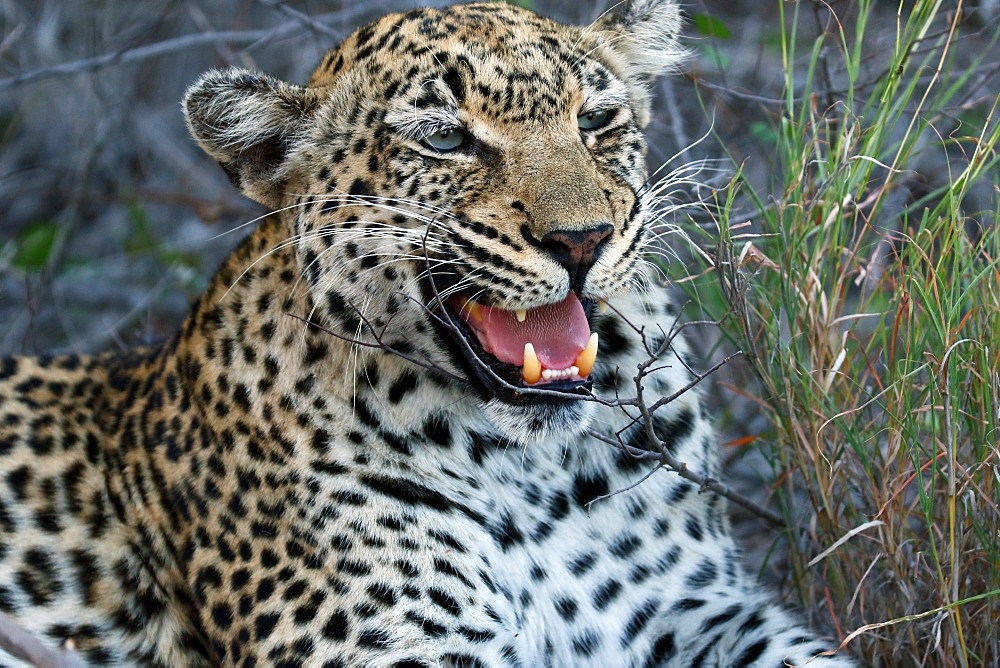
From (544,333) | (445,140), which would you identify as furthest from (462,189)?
(544,333)

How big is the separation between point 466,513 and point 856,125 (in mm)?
1622

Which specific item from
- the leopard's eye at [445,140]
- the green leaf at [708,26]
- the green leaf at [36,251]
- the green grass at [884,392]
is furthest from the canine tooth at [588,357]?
the green leaf at [36,251]

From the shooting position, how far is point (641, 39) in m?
4.07

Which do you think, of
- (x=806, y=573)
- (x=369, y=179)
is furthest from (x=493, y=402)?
(x=806, y=573)

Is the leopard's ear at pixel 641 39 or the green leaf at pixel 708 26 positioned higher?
the leopard's ear at pixel 641 39

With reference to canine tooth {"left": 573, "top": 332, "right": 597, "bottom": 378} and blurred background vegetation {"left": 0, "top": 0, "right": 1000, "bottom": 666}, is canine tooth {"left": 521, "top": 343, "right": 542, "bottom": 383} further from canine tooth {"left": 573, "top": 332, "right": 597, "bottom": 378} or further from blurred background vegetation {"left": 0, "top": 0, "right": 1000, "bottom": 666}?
blurred background vegetation {"left": 0, "top": 0, "right": 1000, "bottom": 666}

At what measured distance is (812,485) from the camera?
3887mm

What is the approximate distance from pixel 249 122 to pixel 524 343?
1.01 metres

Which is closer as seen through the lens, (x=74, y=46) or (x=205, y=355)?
(x=205, y=355)

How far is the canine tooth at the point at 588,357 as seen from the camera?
10.9ft

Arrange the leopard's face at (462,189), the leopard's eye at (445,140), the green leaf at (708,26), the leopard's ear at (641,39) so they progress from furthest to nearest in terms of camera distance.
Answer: the green leaf at (708,26) < the leopard's ear at (641,39) < the leopard's eye at (445,140) < the leopard's face at (462,189)

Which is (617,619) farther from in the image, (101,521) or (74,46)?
(74,46)

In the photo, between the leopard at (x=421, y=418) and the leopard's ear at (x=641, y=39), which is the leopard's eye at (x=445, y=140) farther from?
the leopard's ear at (x=641, y=39)

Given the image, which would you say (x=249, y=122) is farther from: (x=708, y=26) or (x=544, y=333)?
(x=708, y=26)
